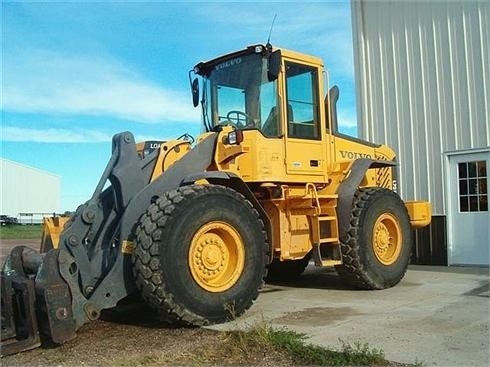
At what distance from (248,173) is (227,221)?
3.75 ft

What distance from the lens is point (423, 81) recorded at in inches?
464

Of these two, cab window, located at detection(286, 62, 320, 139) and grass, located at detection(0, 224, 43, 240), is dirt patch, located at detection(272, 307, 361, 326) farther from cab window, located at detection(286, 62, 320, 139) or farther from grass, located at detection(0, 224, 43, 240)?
grass, located at detection(0, 224, 43, 240)

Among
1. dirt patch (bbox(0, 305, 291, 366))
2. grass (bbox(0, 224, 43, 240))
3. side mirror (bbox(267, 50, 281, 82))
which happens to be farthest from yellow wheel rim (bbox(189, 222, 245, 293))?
grass (bbox(0, 224, 43, 240))

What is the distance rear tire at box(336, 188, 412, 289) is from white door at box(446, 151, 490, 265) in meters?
2.28

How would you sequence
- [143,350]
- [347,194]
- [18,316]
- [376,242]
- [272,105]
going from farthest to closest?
[376,242]
[347,194]
[272,105]
[18,316]
[143,350]

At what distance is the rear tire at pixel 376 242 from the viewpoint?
28.0 ft

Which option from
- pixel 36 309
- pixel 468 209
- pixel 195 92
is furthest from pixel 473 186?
pixel 36 309

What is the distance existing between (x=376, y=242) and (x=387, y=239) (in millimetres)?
346

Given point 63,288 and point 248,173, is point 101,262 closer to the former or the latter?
point 63,288

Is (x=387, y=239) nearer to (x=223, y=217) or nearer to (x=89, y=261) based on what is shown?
(x=223, y=217)

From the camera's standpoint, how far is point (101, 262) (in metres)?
6.22

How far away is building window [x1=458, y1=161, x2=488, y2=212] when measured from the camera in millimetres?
11062

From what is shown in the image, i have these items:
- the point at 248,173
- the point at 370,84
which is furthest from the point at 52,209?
the point at 248,173

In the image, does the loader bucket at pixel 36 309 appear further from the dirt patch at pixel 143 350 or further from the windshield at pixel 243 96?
the windshield at pixel 243 96
